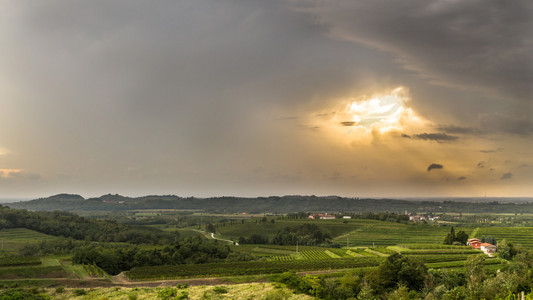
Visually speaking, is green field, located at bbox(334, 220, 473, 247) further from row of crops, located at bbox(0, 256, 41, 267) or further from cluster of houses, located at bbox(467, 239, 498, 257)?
row of crops, located at bbox(0, 256, 41, 267)

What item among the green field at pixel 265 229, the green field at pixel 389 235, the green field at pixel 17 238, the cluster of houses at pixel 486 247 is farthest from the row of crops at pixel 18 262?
the cluster of houses at pixel 486 247

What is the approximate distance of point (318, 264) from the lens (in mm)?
72438

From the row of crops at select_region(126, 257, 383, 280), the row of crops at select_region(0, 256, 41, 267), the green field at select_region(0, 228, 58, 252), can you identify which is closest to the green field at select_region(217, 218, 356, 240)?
the row of crops at select_region(126, 257, 383, 280)

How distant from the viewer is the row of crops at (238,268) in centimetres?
6373

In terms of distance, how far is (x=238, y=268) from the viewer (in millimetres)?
69750

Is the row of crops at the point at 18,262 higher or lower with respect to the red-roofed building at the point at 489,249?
higher

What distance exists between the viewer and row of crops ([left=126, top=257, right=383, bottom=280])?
2509 inches

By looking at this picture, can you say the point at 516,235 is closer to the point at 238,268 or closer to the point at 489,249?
the point at 489,249

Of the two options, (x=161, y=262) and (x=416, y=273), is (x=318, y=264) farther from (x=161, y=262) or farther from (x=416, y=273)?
(x=161, y=262)

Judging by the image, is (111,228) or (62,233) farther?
(111,228)

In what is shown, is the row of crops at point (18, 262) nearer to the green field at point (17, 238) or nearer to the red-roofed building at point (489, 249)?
the green field at point (17, 238)

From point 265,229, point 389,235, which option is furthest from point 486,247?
point 265,229

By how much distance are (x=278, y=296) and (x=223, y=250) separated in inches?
2394

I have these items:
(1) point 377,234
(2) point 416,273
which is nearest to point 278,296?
(2) point 416,273
